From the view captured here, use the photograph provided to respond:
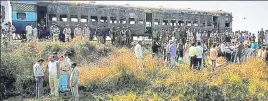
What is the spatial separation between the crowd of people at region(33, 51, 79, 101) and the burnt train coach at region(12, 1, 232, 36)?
485 inches

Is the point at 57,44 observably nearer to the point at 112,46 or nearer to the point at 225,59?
the point at 112,46

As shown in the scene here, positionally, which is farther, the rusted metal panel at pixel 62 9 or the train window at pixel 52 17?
the rusted metal panel at pixel 62 9

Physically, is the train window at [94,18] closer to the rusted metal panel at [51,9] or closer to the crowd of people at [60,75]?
the rusted metal panel at [51,9]

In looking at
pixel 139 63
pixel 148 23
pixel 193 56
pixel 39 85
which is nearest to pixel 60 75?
pixel 39 85

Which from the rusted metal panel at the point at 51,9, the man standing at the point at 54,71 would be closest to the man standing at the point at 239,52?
the man standing at the point at 54,71

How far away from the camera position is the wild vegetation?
49.3 feet

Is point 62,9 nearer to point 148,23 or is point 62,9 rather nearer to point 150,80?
point 148,23

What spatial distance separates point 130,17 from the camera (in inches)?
1152

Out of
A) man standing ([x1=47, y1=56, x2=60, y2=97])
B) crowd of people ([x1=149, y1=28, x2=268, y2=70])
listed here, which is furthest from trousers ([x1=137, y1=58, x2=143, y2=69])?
man standing ([x1=47, y1=56, x2=60, y2=97])

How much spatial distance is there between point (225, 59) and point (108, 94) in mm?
6966

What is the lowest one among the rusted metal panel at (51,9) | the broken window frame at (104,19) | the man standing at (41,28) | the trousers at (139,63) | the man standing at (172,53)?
the trousers at (139,63)

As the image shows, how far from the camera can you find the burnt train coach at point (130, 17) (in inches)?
1077

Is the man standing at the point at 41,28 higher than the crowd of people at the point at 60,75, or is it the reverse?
the man standing at the point at 41,28

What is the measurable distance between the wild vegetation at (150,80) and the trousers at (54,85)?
99 cm
